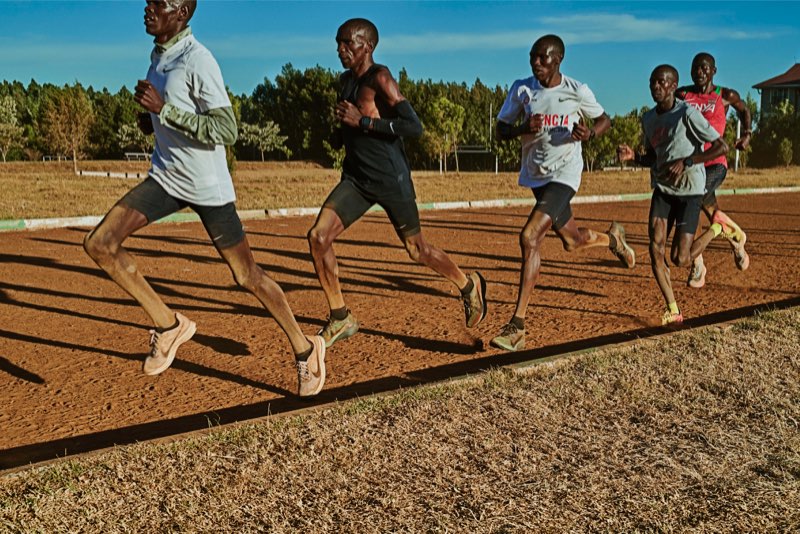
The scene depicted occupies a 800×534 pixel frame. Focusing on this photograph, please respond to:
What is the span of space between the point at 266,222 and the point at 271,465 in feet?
43.3

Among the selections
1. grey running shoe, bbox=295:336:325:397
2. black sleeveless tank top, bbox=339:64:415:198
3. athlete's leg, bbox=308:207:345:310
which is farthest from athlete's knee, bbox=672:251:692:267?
grey running shoe, bbox=295:336:325:397

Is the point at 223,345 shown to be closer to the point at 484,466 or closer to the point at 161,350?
the point at 161,350

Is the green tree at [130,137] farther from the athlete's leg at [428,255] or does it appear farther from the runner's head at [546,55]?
the runner's head at [546,55]

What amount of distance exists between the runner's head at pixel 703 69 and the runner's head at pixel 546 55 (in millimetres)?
2782

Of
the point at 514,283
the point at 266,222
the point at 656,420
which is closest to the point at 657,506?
the point at 656,420

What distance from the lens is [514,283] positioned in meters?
9.13

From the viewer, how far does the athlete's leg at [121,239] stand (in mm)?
4613

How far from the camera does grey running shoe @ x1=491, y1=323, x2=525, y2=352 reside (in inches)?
232

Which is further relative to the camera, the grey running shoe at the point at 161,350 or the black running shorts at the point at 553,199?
the black running shorts at the point at 553,199

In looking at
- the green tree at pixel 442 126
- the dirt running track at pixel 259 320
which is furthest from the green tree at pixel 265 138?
the dirt running track at pixel 259 320

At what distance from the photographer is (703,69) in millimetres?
8289

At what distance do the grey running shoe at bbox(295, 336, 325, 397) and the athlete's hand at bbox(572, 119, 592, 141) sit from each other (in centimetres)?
241

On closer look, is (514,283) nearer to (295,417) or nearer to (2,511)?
(295,417)

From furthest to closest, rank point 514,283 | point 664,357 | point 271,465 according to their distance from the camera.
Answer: point 514,283 → point 664,357 → point 271,465
